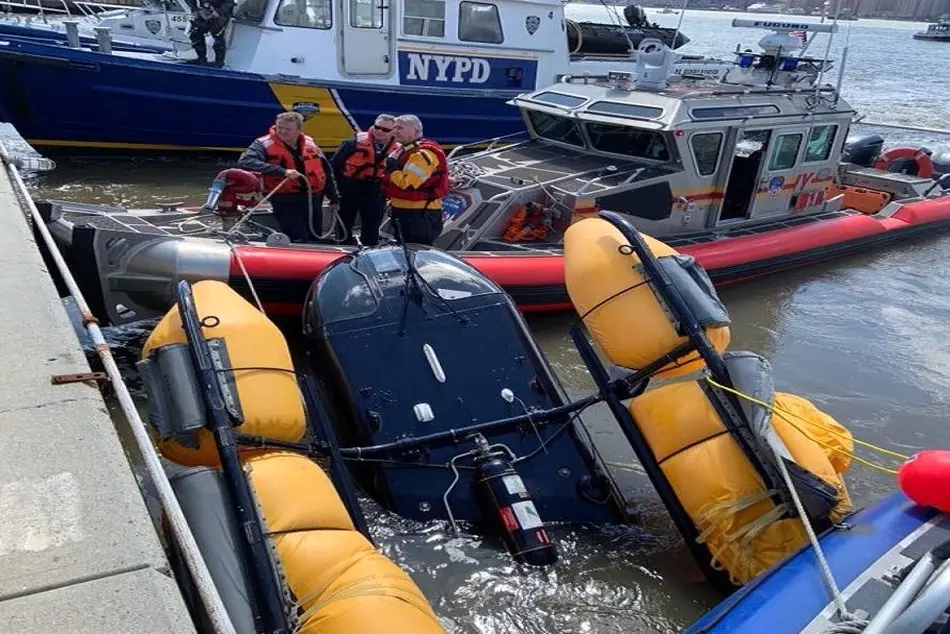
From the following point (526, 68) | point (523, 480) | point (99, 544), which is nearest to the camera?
point (99, 544)

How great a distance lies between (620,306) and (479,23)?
766cm

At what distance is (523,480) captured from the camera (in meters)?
3.55

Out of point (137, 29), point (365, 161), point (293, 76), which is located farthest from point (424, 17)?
point (365, 161)

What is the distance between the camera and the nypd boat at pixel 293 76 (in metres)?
9.20

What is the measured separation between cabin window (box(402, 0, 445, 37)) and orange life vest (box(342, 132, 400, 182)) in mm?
4544

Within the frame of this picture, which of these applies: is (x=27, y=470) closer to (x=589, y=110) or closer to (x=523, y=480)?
(x=523, y=480)

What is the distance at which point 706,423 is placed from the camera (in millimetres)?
3312

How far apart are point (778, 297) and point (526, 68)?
5.20 metres

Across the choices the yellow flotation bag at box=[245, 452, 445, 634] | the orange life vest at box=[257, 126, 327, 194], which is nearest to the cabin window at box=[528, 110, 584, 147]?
the orange life vest at box=[257, 126, 327, 194]

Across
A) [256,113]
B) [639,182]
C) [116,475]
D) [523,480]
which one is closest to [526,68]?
[256,113]

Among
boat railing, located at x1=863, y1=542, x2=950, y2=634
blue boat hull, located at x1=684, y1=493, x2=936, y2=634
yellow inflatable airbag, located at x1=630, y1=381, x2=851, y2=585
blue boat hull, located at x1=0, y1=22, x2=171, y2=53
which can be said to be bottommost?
blue boat hull, located at x1=0, y1=22, x2=171, y2=53

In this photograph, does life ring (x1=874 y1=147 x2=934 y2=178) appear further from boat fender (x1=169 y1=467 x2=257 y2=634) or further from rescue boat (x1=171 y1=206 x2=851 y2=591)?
boat fender (x1=169 y1=467 x2=257 y2=634)

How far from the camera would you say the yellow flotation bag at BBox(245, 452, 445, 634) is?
2.16 metres

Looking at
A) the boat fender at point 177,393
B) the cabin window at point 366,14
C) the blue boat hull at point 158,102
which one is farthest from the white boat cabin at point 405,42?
the boat fender at point 177,393
